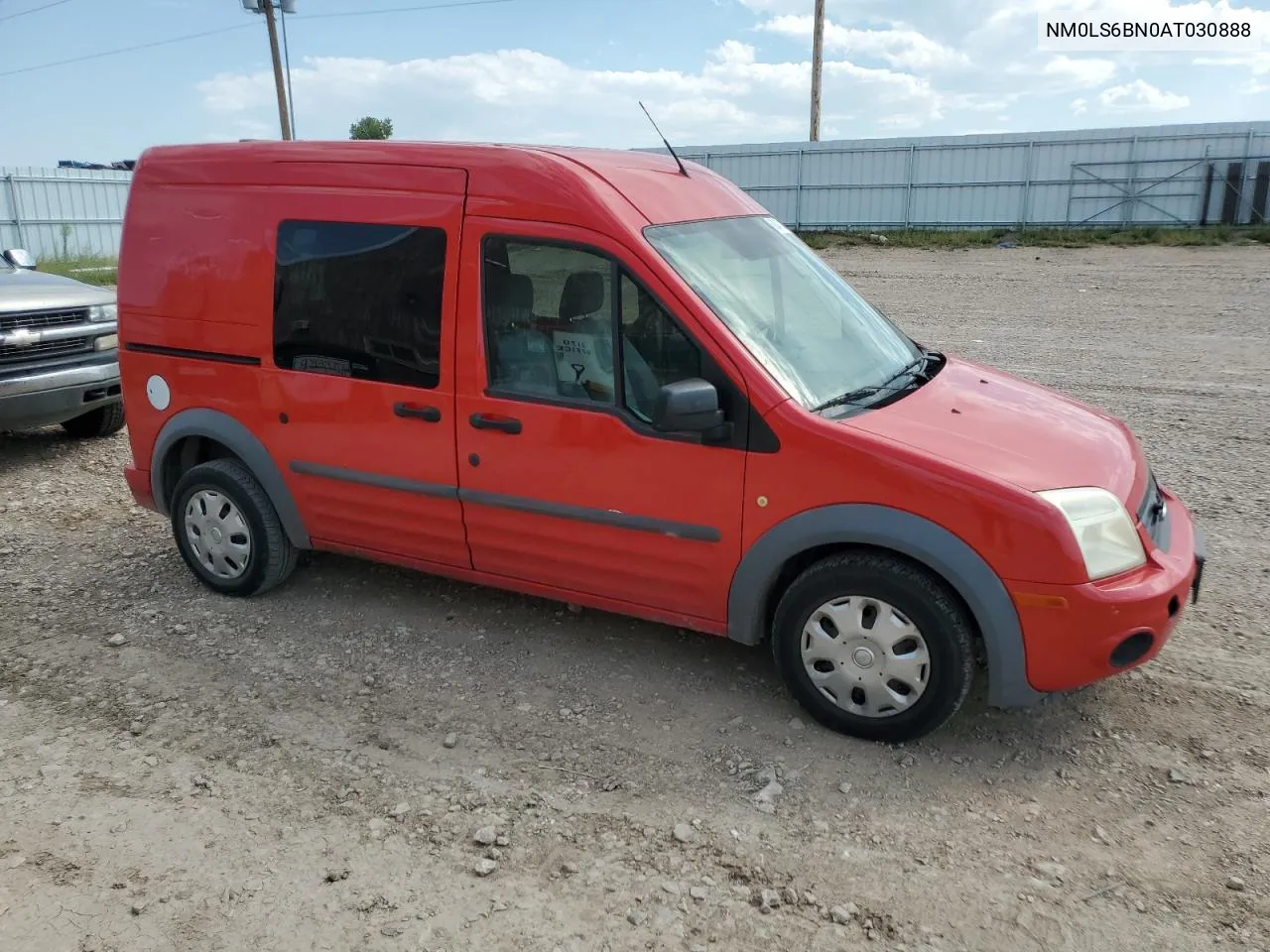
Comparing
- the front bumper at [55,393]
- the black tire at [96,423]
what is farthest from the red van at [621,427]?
the black tire at [96,423]

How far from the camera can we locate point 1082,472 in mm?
3480

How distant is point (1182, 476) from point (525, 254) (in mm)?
4621

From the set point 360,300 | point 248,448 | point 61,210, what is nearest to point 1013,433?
point 360,300

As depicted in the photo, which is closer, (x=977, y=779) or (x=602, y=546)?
(x=977, y=779)

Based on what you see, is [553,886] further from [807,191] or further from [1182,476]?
[807,191]

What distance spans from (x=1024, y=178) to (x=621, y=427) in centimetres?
2498

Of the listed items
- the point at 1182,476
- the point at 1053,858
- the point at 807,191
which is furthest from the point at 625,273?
the point at 807,191

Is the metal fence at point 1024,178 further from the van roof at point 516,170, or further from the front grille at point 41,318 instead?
the van roof at point 516,170

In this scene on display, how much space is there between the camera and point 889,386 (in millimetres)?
4012

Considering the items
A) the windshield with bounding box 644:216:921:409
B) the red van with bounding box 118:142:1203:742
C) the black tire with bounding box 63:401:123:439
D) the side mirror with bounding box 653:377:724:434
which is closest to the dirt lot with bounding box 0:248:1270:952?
the red van with bounding box 118:142:1203:742

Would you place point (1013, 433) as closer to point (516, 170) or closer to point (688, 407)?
point (688, 407)

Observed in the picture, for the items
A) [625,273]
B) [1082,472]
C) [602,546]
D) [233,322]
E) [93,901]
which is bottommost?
[93,901]

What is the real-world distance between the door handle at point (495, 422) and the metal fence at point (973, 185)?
79.8 feet

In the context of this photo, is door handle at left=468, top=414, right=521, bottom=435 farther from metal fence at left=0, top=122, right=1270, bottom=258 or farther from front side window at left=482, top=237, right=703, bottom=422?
metal fence at left=0, top=122, right=1270, bottom=258
